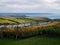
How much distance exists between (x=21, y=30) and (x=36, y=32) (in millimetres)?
3714

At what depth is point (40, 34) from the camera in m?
42.2

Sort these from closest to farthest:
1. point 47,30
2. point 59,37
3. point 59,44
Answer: point 59,44
point 59,37
point 47,30

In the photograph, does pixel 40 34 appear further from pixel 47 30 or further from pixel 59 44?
pixel 59 44

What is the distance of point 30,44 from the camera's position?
113 feet

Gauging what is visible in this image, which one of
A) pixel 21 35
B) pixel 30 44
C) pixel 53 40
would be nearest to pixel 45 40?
pixel 53 40

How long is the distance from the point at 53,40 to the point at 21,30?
10.1 metres

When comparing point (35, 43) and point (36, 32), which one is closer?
point (35, 43)

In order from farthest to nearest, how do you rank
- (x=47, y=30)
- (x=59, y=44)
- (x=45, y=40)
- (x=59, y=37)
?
(x=47, y=30) → (x=59, y=37) → (x=45, y=40) → (x=59, y=44)

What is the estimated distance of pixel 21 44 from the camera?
34750 mm

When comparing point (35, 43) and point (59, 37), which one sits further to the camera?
point (59, 37)

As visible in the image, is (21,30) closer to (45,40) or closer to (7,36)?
(7,36)

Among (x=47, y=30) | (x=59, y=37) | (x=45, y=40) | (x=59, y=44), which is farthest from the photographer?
(x=47, y=30)

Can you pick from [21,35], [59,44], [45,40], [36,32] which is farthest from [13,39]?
[59,44]

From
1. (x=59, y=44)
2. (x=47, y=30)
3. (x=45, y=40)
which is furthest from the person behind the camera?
(x=47, y=30)
